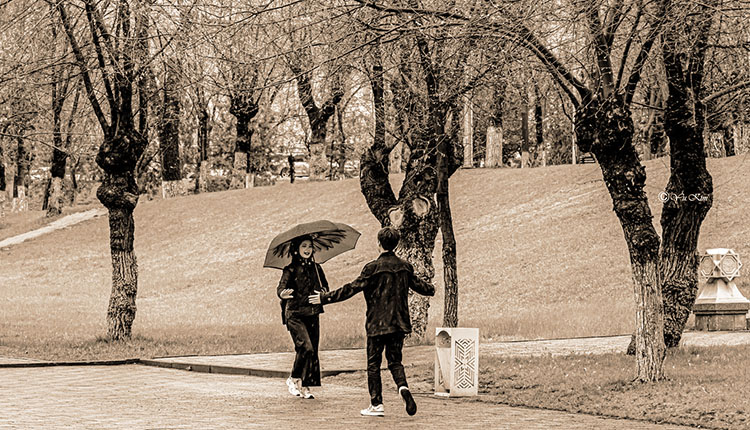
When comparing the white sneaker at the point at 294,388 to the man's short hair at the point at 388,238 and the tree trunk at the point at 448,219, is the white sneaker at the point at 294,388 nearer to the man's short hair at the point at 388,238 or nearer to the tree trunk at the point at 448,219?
the man's short hair at the point at 388,238

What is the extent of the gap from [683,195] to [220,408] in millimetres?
7720

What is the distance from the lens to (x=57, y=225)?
177ft

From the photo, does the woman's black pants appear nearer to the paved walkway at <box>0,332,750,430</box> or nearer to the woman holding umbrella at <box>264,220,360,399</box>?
the woman holding umbrella at <box>264,220,360,399</box>

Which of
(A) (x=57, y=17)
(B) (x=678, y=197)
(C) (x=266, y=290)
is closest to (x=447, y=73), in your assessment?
(B) (x=678, y=197)

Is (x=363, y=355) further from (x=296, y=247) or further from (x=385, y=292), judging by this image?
(x=385, y=292)

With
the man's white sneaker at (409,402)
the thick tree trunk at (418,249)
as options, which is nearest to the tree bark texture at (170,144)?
the thick tree trunk at (418,249)

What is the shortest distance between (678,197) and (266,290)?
2251 cm

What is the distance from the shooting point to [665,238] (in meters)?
15.9

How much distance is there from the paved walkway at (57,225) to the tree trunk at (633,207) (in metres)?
41.9

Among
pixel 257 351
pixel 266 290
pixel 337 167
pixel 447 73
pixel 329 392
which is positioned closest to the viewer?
pixel 329 392

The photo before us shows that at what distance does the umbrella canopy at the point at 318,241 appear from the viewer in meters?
12.4

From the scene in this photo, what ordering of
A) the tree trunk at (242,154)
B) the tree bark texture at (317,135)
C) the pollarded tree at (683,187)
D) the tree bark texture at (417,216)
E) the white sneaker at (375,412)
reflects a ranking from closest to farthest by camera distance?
Result: 1. the white sneaker at (375,412)
2. the pollarded tree at (683,187)
3. the tree bark texture at (417,216)
4. the tree bark texture at (317,135)
5. the tree trunk at (242,154)

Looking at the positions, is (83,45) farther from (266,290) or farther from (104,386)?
(266,290)

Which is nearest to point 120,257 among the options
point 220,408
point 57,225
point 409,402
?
point 220,408
